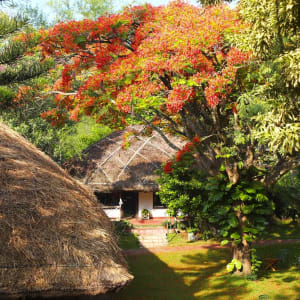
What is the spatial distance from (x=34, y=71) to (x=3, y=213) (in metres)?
5.40

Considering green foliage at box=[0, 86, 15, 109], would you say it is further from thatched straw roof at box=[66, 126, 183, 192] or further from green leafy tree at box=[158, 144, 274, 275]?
thatched straw roof at box=[66, 126, 183, 192]

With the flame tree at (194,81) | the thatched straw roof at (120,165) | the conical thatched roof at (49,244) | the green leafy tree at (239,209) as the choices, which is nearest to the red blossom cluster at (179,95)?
the flame tree at (194,81)

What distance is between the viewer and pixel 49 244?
17.8 ft

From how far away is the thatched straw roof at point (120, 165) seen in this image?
2016 cm

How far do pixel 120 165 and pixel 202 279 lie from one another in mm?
10333

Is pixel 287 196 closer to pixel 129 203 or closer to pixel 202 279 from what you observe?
pixel 202 279

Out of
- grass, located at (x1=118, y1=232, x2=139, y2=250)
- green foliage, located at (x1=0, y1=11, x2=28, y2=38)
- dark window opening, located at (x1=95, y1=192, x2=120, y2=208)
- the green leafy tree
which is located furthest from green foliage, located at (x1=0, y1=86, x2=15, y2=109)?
dark window opening, located at (x1=95, y1=192, x2=120, y2=208)

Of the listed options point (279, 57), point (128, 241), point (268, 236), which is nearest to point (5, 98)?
point (279, 57)

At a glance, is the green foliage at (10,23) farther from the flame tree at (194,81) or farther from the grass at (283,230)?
the grass at (283,230)

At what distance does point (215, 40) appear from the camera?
33.5 ft

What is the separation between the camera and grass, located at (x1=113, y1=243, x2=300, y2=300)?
34.1 feet

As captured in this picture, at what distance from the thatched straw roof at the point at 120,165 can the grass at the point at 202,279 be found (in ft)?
Answer: 18.1

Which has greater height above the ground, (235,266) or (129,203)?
(129,203)

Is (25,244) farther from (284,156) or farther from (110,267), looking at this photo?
(284,156)
